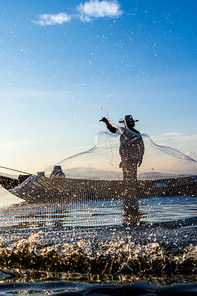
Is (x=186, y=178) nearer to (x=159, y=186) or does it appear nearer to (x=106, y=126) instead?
(x=159, y=186)

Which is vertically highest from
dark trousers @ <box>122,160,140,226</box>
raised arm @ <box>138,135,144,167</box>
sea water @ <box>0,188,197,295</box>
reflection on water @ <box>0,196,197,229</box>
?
raised arm @ <box>138,135,144,167</box>

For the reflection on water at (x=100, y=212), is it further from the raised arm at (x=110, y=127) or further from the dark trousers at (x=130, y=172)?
the raised arm at (x=110, y=127)

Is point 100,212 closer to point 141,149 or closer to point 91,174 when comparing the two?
point 91,174

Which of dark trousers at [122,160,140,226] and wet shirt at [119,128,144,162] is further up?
wet shirt at [119,128,144,162]

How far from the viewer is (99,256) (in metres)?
3.38

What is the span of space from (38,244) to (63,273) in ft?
3.41

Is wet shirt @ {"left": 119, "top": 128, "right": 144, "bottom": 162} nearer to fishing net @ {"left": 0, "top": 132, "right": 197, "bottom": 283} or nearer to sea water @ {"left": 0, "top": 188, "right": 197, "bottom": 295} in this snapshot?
fishing net @ {"left": 0, "top": 132, "right": 197, "bottom": 283}

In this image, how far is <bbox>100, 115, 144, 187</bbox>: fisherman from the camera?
7.50 m

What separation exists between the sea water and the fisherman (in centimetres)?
160

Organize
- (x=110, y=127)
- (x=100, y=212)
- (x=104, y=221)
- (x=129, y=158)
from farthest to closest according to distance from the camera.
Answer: (x=129, y=158) < (x=110, y=127) < (x=100, y=212) < (x=104, y=221)

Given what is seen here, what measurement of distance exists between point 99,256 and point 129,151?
15.4 ft

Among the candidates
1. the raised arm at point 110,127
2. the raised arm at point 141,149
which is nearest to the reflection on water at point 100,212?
the raised arm at point 141,149

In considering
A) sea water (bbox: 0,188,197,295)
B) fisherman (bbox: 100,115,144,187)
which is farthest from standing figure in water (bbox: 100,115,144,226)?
sea water (bbox: 0,188,197,295)

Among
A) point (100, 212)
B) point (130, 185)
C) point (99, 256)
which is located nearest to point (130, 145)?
point (130, 185)
